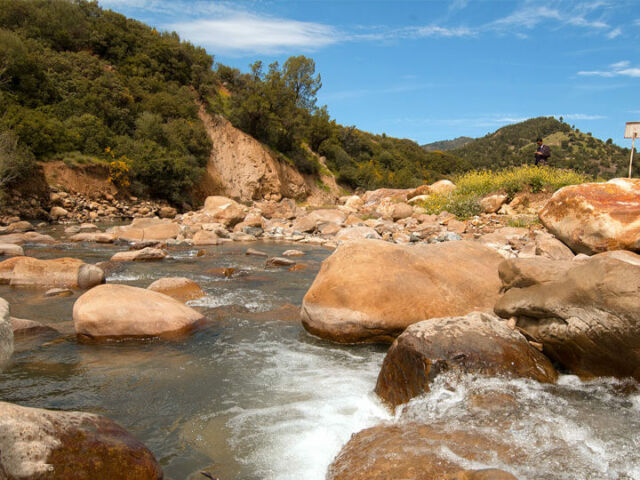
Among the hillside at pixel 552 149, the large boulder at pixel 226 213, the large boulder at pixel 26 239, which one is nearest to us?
the large boulder at pixel 26 239

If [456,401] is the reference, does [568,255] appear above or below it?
above

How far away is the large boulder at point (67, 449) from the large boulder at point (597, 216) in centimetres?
748

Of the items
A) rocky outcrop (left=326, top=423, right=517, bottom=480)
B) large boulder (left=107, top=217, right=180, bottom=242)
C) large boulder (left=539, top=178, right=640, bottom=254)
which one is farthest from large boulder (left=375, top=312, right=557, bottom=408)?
large boulder (left=107, top=217, right=180, bottom=242)

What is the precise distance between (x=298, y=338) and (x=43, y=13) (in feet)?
115

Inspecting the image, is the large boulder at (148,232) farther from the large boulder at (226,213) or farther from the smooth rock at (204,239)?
the large boulder at (226,213)

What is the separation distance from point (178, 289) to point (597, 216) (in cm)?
749

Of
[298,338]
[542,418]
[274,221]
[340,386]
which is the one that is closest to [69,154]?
[274,221]

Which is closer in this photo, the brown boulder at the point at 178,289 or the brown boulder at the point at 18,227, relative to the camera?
the brown boulder at the point at 178,289

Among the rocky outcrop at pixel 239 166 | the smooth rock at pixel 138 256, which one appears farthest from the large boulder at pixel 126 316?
the rocky outcrop at pixel 239 166

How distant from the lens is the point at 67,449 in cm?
229

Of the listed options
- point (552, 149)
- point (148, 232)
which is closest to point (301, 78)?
point (148, 232)

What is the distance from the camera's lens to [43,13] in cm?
2938

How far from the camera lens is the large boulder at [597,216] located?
686cm

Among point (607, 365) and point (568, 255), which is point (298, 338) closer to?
point (607, 365)
